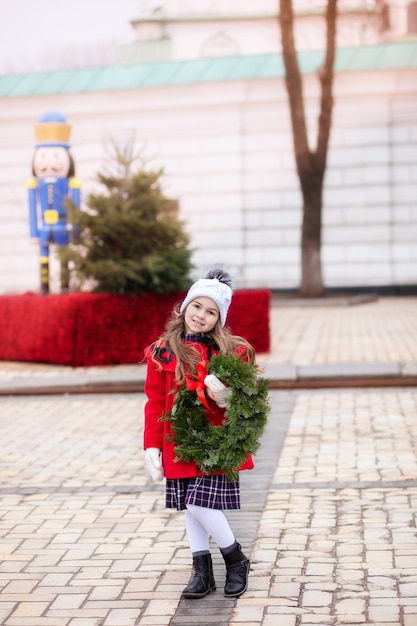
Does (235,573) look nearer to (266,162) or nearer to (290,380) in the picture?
(290,380)

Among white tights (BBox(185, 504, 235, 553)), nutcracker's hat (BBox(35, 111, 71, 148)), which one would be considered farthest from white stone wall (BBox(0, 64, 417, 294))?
white tights (BBox(185, 504, 235, 553))

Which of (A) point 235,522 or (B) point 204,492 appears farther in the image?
(A) point 235,522

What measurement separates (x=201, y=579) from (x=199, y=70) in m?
22.3

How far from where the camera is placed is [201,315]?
497 centimetres

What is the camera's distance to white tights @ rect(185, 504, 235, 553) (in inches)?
192

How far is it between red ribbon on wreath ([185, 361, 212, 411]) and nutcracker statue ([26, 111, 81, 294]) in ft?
36.9

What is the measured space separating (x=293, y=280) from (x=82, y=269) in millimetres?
12221

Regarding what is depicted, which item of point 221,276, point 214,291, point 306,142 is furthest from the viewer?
point 306,142

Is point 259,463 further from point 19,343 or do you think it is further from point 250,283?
point 250,283

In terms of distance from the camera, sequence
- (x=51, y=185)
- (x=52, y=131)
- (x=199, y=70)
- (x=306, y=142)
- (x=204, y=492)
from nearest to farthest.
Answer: (x=204, y=492) → (x=51, y=185) → (x=52, y=131) → (x=306, y=142) → (x=199, y=70)

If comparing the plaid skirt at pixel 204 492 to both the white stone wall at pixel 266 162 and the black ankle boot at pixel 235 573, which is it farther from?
the white stone wall at pixel 266 162

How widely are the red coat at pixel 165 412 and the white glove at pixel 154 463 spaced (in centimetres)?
3

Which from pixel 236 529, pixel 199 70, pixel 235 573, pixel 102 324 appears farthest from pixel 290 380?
pixel 199 70

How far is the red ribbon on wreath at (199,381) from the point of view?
482cm
